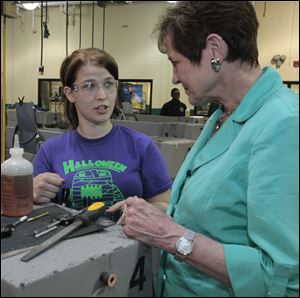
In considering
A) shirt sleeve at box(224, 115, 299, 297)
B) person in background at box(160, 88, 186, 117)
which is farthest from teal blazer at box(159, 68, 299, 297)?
person in background at box(160, 88, 186, 117)

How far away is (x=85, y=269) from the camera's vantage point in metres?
0.60

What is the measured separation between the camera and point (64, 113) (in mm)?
1447

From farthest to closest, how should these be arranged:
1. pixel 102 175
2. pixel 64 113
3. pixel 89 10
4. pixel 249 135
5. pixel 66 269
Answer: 1. pixel 89 10
2. pixel 64 113
3. pixel 102 175
4. pixel 249 135
5. pixel 66 269

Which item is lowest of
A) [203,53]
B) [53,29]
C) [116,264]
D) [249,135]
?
[116,264]

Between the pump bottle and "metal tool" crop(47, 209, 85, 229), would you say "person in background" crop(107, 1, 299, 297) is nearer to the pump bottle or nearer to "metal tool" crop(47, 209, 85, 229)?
"metal tool" crop(47, 209, 85, 229)

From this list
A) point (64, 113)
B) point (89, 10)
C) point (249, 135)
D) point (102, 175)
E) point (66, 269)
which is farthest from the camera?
point (89, 10)

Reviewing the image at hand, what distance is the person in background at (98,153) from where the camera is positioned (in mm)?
1166

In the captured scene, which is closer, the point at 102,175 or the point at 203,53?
the point at 203,53

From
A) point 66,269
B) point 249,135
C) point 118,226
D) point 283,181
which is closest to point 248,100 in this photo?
point 249,135

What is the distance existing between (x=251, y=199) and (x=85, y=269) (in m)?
0.33

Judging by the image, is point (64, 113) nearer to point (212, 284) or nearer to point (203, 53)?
point (203, 53)

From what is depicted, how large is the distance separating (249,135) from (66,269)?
16.8 inches

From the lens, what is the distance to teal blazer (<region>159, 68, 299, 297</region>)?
66cm

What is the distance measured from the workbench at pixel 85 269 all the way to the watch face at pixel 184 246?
67 mm
